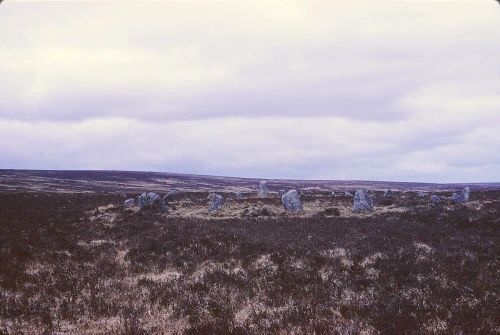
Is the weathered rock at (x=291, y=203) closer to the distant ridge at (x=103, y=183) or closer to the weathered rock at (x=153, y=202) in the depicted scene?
the weathered rock at (x=153, y=202)

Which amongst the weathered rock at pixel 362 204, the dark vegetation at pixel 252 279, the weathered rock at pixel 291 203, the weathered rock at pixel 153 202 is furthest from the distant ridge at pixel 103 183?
the weathered rock at pixel 362 204

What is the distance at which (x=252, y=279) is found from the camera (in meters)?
11.1

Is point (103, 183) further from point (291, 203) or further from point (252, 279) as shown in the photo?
point (252, 279)

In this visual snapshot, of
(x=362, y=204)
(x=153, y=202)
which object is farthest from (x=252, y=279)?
(x=153, y=202)

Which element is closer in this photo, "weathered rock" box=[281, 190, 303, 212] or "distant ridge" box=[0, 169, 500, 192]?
"weathered rock" box=[281, 190, 303, 212]

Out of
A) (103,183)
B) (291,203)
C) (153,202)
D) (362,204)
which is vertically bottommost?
(103,183)

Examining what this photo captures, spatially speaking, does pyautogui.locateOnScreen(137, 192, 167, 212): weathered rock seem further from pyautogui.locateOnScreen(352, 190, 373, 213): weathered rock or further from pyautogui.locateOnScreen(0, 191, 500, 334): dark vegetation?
pyautogui.locateOnScreen(352, 190, 373, 213): weathered rock

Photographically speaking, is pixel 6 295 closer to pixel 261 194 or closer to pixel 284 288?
pixel 284 288

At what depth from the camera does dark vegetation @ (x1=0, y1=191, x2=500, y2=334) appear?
762cm

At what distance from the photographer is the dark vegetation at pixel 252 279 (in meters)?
7.62

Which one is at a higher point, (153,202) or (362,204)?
(362,204)

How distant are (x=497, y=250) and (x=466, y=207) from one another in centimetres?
1479

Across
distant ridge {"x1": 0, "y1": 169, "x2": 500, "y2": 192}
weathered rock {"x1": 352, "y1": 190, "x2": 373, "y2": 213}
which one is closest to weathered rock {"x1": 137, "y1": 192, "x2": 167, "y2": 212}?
weathered rock {"x1": 352, "y1": 190, "x2": 373, "y2": 213}

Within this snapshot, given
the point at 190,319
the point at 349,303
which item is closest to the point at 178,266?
the point at 190,319
